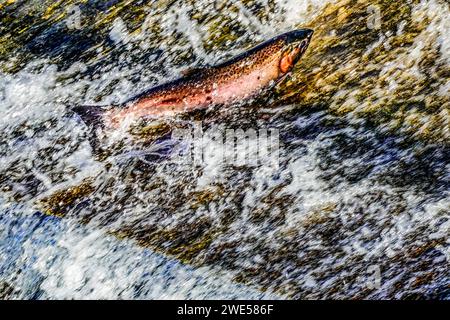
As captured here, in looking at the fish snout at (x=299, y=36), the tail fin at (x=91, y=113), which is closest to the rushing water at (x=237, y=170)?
the fish snout at (x=299, y=36)

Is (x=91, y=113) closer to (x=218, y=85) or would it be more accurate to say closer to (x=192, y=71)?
(x=192, y=71)

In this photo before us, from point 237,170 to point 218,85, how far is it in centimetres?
65

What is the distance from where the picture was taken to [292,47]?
3805mm

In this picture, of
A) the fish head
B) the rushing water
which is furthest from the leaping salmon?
the rushing water

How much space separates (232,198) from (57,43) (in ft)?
6.25

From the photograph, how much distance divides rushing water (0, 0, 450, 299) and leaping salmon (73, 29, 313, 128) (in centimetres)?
10

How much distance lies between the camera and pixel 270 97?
3.89m

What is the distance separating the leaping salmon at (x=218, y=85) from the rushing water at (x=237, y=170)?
0.10 meters

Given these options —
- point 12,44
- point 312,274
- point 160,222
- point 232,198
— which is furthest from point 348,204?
point 12,44

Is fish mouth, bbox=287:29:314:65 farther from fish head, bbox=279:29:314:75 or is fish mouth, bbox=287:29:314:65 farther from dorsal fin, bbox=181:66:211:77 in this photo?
dorsal fin, bbox=181:66:211:77

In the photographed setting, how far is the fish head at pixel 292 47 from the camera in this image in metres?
3.80

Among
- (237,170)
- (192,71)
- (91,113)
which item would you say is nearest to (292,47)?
(192,71)

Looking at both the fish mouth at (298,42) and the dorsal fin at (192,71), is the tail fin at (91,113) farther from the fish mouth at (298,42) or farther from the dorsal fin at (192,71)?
the fish mouth at (298,42)

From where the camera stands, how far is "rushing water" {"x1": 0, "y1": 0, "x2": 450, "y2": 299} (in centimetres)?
378
